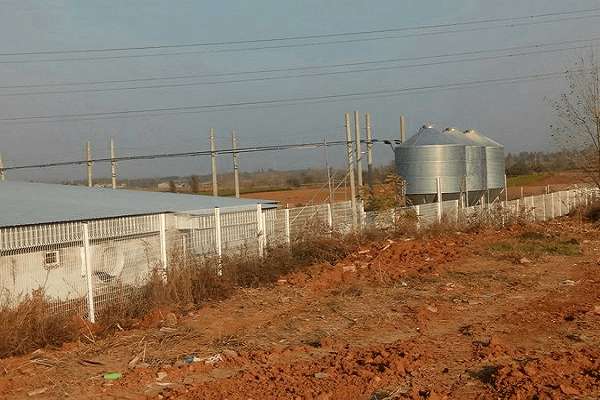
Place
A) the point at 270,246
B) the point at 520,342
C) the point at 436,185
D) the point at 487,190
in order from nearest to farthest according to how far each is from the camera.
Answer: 1. the point at 520,342
2. the point at 270,246
3. the point at 436,185
4. the point at 487,190

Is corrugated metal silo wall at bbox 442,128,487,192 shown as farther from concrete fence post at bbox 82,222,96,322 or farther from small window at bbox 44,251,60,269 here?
small window at bbox 44,251,60,269

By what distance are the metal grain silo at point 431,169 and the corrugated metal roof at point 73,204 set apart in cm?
800

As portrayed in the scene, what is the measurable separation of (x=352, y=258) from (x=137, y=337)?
7431mm

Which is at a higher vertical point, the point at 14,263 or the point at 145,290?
the point at 14,263

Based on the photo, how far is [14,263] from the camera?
10008 millimetres

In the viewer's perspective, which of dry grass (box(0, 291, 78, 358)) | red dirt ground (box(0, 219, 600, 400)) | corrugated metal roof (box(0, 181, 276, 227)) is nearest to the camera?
red dirt ground (box(0, 219, 600, 400))

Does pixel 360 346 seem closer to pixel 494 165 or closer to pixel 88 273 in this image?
pixel 88 273

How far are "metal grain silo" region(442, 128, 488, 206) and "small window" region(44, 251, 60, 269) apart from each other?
66.0 feet

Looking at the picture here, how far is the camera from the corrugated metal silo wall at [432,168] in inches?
1075

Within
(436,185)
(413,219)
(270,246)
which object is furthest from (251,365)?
(436,185)

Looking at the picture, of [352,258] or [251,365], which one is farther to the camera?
[352,258]

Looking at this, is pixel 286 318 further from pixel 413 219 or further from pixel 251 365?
pixel 413 219

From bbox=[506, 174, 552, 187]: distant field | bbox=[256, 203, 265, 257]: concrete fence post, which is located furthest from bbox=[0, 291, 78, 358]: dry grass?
bbox=[506, 174, 552, 187]: distant field

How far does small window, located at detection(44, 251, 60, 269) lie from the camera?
10484mm
